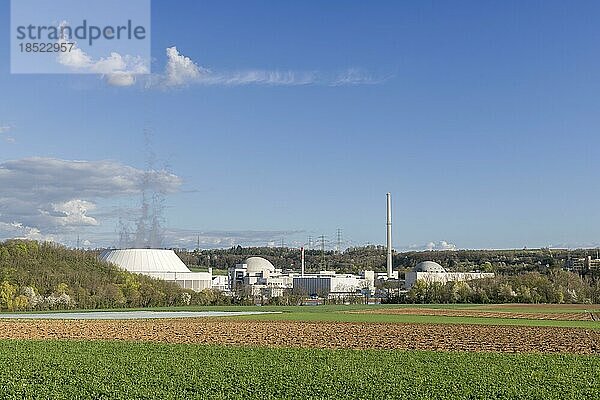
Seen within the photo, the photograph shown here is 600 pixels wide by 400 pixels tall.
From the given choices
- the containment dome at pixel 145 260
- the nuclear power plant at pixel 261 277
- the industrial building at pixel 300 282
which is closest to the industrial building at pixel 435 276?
the nuclear power plant at pixel 261 277

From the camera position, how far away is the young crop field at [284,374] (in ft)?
76.5

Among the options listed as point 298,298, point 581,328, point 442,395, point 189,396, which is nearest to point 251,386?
point 189,396

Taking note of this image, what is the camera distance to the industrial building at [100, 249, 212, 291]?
134m

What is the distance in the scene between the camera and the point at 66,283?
105m

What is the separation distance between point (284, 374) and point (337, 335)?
2088 cm

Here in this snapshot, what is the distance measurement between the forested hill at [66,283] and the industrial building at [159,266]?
36.4 feet

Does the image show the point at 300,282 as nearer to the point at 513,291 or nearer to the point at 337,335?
the point at 513,291

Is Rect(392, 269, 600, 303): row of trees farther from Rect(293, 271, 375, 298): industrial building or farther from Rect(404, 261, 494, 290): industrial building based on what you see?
Rect(293, 271, 375, 298): industrial building

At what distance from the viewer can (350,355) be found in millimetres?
33906

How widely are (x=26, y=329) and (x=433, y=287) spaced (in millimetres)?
76840

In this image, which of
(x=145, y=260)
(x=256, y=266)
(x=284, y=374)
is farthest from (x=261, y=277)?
(x=284, y=374)

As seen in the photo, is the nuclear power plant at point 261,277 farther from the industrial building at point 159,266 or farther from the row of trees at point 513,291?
the row of trees at point 513,291

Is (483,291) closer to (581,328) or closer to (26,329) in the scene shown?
(581,328)

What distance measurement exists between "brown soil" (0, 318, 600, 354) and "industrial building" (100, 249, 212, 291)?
73.6 metres
